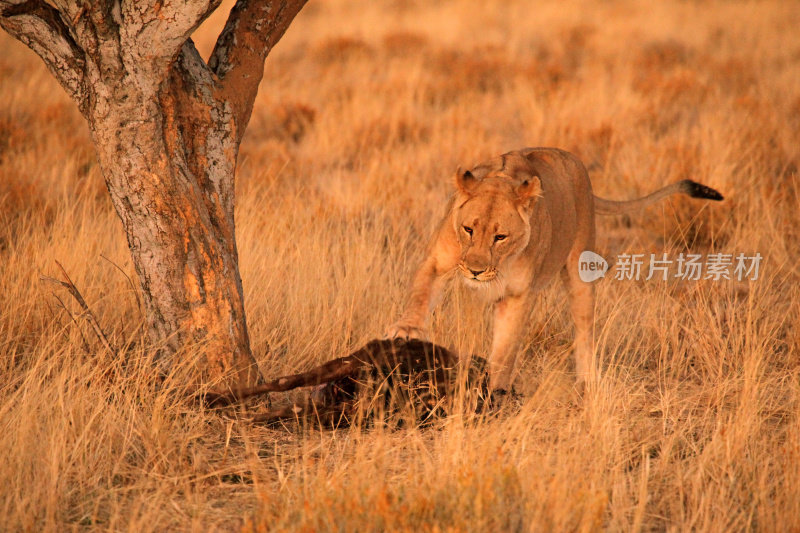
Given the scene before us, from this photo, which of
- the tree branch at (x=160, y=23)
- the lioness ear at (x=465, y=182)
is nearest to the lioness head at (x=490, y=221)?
the lioness ear at (x=465, y=182)

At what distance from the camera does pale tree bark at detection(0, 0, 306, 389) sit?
3299mm

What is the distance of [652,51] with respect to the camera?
546 inches

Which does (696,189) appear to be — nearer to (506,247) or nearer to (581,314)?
(581,314)

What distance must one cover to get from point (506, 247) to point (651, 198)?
5.11 feet

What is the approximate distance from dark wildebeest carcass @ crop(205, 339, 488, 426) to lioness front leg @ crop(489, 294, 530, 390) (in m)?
0.23

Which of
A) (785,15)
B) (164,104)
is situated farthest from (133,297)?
(785,15)

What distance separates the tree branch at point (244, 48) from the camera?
3.78m

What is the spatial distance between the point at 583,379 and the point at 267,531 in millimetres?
2161

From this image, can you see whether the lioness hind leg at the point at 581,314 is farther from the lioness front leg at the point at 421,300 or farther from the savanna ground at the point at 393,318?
the lioness front leg at the point at 421,300

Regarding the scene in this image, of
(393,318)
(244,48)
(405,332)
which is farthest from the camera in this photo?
(393,318)

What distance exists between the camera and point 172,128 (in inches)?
139

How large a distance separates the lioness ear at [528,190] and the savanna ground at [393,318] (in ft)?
2.51

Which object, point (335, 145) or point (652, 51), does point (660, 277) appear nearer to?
point (335, 145)

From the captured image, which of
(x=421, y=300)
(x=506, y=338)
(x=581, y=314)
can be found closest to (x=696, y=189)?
(x=581, y=314)
